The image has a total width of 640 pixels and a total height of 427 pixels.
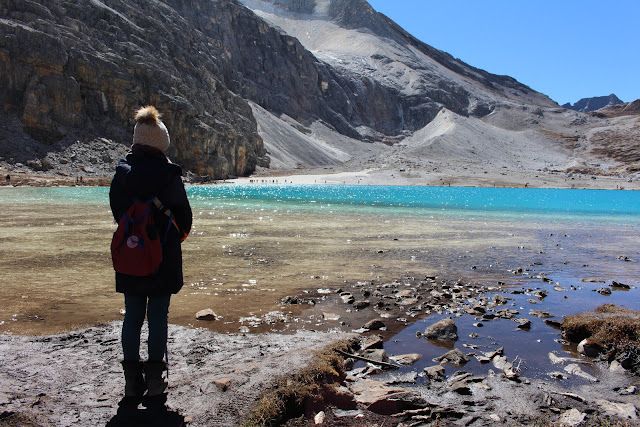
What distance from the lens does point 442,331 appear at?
6.80m

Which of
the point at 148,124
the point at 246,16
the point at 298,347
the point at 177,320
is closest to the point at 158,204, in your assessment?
the point at 148,124

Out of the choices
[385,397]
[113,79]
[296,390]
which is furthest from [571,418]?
[113,79]

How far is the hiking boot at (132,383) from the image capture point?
418 cm

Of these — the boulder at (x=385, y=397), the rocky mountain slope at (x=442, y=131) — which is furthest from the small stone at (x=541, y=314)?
the rocky mountain slope at (x=442, y=131)

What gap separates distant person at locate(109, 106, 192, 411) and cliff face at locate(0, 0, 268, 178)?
68192 millimetres

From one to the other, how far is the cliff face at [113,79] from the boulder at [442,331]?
68.3 meters

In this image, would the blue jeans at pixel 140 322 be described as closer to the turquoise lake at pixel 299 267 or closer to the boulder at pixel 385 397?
the boulder at pixel 385 397

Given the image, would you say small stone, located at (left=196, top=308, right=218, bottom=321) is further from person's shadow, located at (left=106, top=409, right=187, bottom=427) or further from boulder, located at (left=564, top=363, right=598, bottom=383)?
A: boulder, located at (left=564, top=363, right=598, bottom=383)

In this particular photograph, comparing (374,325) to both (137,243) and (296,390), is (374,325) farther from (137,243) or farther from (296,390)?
(137,243)

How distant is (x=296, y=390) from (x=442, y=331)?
3106 millimetres

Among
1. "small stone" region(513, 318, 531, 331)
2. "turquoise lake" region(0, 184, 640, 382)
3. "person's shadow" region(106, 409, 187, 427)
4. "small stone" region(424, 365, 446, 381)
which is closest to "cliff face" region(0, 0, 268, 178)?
"turquoise lake" region(0, 184, 640, 382)

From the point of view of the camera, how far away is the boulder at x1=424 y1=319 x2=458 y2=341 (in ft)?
22.1

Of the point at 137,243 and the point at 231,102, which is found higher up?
the point at 231,102

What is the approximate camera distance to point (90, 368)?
4.86 meters
